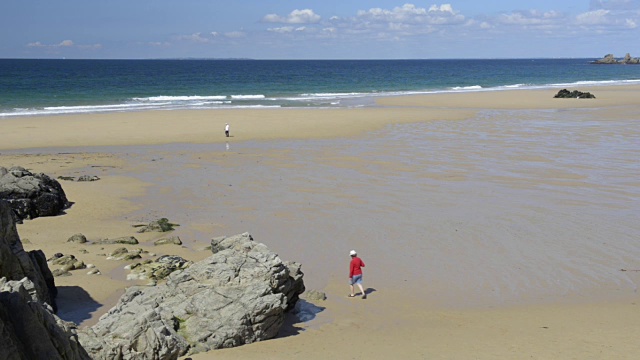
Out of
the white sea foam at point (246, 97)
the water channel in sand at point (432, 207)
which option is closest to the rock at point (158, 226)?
the water channel in sand at point (432, 207)

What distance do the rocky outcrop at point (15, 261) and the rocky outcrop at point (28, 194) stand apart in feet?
22.7

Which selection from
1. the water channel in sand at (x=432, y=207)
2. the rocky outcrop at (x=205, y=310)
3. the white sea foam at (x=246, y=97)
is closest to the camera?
the rocky outcrop at (x=205, y=310)

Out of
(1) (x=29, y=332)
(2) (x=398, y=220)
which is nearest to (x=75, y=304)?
(1) (x=29, y=332)

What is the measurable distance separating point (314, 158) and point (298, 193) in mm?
6654

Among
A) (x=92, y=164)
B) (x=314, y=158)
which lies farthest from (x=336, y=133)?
(x=92, y=164)

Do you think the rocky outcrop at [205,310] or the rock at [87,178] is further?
the rock at [87,178]

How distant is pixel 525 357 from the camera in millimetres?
10547

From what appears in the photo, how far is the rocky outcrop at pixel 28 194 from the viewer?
18.8 m

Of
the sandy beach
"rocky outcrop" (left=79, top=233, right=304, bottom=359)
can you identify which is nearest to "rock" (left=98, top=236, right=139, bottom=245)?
the sandy beach

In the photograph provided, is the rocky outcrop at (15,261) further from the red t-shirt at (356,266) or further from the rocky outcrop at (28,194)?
the rocky outcrop at (28,194)

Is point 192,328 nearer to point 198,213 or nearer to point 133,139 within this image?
point 198,213

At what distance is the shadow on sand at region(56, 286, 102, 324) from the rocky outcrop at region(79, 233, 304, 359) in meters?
1.27

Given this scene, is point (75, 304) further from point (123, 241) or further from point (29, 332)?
point (29, 332)

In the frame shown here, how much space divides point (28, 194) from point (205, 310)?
33.2 ft
